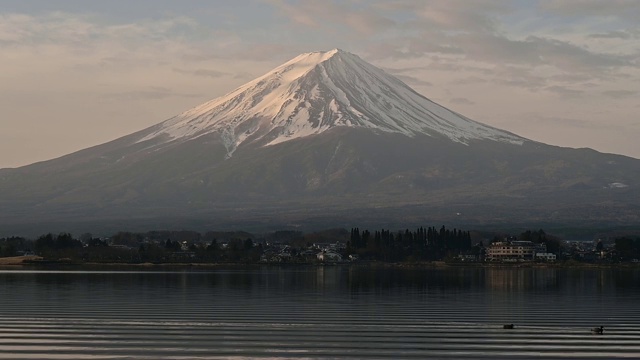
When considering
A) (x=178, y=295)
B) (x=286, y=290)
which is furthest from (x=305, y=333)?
(x=286, y=290)

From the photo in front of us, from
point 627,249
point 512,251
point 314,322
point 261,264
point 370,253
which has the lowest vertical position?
point 314,322

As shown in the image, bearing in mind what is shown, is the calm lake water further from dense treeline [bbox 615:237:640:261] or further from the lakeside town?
dense treeline [bbox 615:237:640:261]

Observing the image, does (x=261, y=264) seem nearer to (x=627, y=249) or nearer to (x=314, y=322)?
(x=627, y=249)

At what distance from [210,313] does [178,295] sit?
13275mm

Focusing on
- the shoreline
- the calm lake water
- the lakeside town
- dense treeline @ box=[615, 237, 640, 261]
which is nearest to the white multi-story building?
the lakeside town

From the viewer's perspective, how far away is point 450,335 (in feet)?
133

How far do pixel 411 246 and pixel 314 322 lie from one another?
95348mm

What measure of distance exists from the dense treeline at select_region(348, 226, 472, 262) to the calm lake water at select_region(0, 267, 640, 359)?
2598 inches

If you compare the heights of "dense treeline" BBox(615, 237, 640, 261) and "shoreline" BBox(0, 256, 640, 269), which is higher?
"dense treeline" BBox(615, 237, 640, 261)

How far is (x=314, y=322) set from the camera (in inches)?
1778

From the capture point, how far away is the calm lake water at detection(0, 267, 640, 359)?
36031 mm

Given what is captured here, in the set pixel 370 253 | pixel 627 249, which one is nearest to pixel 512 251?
pixel 627 249

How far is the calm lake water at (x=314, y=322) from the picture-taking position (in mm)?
36031

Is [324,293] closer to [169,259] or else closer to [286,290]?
[286,290]
